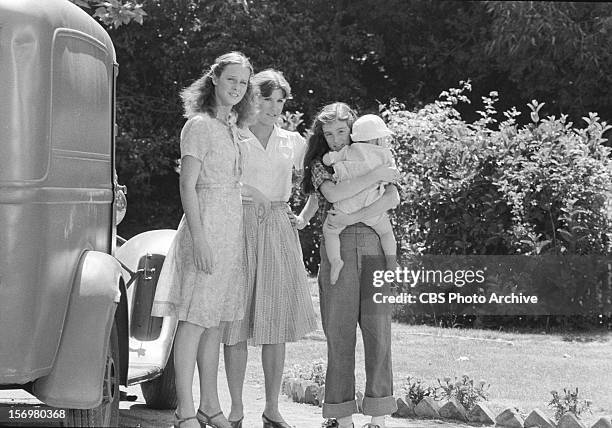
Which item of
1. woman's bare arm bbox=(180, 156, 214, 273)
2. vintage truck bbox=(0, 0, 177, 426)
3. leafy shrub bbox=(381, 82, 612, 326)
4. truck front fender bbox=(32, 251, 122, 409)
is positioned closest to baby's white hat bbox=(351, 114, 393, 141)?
woman's bare arm bbox=(180, 156, 214, 273)

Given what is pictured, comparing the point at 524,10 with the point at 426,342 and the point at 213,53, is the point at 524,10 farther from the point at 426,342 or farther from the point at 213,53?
the point at 426,342

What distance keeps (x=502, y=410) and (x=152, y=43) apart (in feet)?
53.5

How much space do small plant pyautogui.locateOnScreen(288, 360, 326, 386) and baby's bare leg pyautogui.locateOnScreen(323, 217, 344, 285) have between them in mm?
1535

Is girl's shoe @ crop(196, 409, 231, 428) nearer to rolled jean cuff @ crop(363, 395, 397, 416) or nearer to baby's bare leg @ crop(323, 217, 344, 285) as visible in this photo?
rolled jean cuff @ crop(363, 395, 397, 416)

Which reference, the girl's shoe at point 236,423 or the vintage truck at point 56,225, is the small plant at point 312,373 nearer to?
the girl's shoe at point 236,423

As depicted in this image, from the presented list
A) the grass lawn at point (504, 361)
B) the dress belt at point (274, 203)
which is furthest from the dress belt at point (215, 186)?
the grass lawn at point (504, 361)

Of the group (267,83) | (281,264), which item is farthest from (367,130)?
(281,264)

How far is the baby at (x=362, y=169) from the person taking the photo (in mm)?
5914

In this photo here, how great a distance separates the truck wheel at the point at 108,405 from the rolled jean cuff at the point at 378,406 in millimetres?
1393

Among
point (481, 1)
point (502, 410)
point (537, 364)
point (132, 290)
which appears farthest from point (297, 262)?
point (481, 1)

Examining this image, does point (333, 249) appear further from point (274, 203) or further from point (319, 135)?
point (319, 135)

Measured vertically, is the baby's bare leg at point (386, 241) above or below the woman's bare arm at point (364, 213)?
below

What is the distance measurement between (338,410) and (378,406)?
228mm

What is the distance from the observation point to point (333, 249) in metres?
5.88
